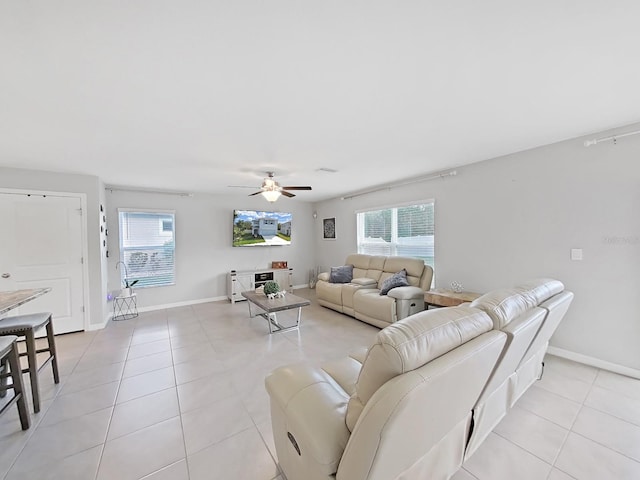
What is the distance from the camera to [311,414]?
3.93ft

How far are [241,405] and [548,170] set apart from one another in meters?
3.89

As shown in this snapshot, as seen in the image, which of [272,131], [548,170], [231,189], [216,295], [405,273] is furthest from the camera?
[216,295]

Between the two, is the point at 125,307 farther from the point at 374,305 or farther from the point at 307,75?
the point at 307,75

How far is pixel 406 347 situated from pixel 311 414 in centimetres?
57

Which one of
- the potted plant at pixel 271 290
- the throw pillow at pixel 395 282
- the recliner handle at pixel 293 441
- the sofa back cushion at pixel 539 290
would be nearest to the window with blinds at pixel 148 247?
the potted plant at pixel 271 290

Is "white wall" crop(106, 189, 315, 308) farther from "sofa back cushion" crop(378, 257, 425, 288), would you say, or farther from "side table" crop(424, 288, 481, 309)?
"side table" crop(424, 288, 481, 309)

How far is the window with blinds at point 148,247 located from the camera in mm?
4996

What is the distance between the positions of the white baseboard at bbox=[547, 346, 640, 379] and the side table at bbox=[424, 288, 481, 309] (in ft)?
3.08

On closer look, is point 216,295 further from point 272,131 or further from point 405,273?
point 272,131

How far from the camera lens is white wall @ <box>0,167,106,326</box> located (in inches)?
146

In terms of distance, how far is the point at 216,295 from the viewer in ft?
19.3

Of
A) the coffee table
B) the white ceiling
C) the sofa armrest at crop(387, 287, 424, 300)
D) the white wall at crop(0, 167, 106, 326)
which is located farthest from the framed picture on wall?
the white wall at crop(0, 167, 106, 326)

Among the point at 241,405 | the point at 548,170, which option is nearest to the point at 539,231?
the point at 548,170

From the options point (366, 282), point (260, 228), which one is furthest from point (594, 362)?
point (260, 228)
